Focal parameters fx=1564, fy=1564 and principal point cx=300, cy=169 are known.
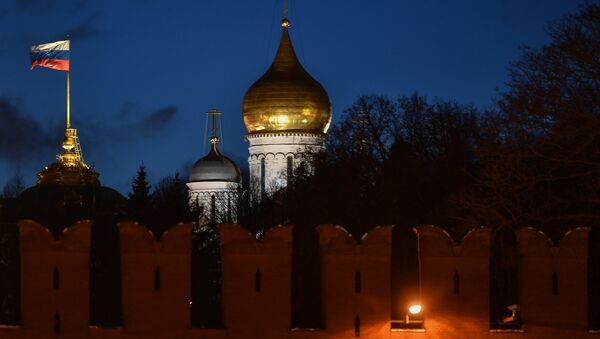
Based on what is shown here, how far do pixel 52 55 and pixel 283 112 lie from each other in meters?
30.0

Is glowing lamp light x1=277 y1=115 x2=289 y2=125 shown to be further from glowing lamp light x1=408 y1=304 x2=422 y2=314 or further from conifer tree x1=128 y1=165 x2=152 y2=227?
glowing lamp light x1=408 y1=304 x2=422 y2=314

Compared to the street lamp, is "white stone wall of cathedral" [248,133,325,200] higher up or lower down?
higher up

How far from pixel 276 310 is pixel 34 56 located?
47617 mm

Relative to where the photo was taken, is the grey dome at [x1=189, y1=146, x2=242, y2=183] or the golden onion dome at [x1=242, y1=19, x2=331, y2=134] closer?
the golden onion dome at [x1=242, y1=19, x2=331, y2=134]

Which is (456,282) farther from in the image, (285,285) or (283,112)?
(283,112)

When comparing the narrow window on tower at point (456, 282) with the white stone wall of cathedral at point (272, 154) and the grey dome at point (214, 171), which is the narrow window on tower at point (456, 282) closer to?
the white stone wall of cathedral at point (272, 154)

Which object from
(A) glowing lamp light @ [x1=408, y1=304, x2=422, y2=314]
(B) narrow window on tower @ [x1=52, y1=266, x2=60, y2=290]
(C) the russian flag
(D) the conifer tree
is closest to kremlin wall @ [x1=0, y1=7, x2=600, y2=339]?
(B) narrow window on tower @ [x1=52, y1=266, x2=60, y2=290]

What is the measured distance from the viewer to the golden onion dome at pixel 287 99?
91688 mm

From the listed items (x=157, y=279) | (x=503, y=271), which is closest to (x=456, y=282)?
(x=157, y=279)

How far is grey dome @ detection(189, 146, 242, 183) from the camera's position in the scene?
327 feet

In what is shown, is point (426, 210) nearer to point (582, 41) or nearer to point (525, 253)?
point (582, 41)

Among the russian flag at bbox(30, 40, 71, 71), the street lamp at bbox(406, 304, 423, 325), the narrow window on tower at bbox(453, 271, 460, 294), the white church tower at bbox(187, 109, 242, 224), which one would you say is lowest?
the street lamp at bbox(406, 304, 423, 325)

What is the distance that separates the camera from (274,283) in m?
18.3

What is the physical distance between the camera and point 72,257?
18.2 metres
